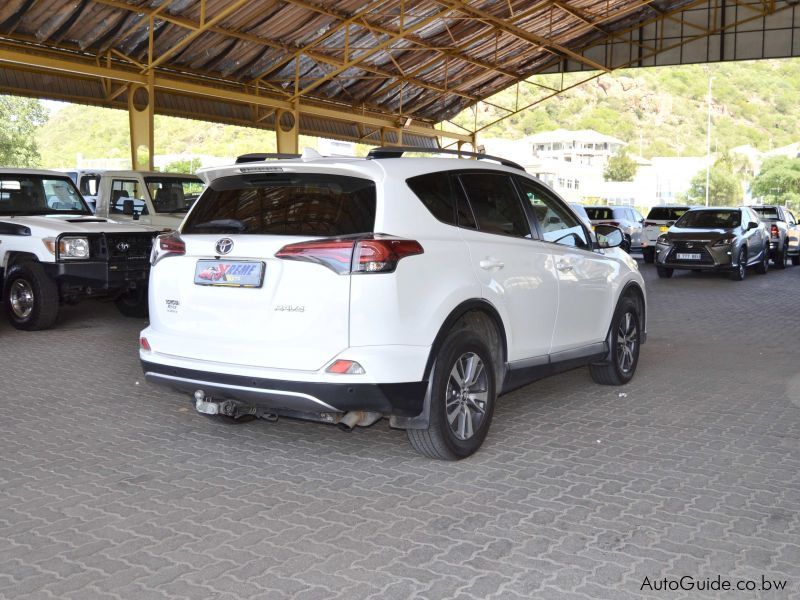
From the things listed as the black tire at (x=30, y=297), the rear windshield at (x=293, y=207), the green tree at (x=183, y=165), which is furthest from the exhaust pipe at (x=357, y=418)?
the green tree at (x=183, y=165)

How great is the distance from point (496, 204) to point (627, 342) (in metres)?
2.43

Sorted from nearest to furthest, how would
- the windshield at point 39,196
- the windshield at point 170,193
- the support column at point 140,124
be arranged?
the windshield at point 39,196 < the windshield at point 170,193 < the support column at point 140,124

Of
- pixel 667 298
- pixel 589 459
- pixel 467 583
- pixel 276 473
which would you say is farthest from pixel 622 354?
pixel 667 298

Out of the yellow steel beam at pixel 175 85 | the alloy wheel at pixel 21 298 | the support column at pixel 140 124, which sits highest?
the yellow steel beam at pixel 175 85

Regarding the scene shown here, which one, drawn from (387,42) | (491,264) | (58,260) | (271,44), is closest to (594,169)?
(387,42)

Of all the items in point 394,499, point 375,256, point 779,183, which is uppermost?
point 779,183

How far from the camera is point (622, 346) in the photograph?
24.6 feet

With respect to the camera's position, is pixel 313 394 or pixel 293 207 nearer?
pixel 313 394

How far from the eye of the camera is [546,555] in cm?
387

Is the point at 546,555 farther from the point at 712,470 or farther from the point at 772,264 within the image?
the point at 772,264

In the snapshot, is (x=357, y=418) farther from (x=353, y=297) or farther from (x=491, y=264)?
(x=491, y=264)

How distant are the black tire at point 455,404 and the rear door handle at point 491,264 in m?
0.43

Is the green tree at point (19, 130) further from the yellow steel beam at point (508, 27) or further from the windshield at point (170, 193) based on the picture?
the windshield at point (170, 193)

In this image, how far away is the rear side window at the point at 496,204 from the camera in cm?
557
